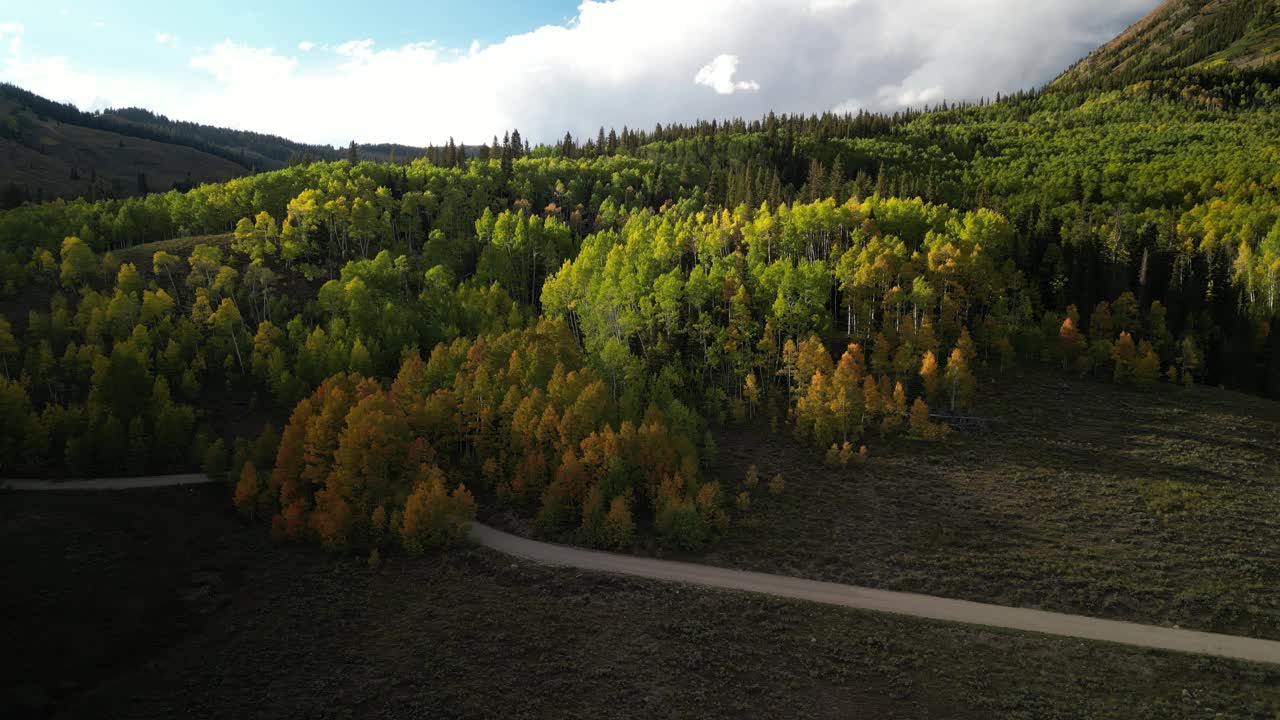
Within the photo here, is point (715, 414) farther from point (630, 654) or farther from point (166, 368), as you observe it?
point (166, 368)

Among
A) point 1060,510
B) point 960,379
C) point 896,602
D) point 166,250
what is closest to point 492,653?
point 896,602

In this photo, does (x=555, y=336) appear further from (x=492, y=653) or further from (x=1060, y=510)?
(x=1060, y=510)

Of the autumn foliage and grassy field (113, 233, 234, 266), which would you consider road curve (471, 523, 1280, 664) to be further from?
grassy field (113, 233, 234, 266)

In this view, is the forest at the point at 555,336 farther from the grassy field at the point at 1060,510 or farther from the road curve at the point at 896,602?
the grassy field at the point at 1060,510

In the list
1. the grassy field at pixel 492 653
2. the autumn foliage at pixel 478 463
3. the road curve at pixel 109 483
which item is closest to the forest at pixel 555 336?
the autumn foliage at pixel 478 463

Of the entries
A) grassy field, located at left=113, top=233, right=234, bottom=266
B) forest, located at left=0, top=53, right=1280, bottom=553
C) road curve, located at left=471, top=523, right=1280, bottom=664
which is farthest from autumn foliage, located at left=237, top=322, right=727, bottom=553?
grassy field, located at left=113, top=233, right=234, bottom=266

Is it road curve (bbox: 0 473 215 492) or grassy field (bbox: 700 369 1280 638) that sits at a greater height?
grassy field (bbox: 700 369 1280 638)
